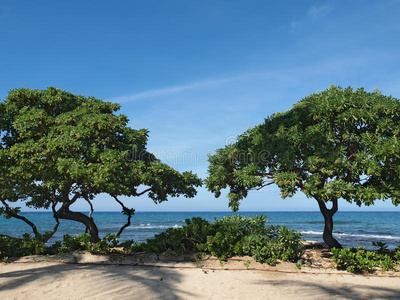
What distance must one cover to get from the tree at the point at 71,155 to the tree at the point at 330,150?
11.2 feet

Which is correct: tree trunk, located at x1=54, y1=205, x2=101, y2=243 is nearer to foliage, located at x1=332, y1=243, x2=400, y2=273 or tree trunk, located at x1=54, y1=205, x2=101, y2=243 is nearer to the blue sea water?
foliage, located at x1=332, y1=243, x2=400, y2=273

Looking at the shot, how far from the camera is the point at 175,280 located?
27.5ft

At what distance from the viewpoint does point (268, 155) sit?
12336 millimetres

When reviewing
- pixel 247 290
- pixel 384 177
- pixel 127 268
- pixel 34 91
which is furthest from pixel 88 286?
pixel 384 177

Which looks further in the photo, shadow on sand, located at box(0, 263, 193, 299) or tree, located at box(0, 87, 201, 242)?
tree, located at box(0, 87, 201, 242)

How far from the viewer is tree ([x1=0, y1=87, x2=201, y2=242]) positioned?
35.0 ft

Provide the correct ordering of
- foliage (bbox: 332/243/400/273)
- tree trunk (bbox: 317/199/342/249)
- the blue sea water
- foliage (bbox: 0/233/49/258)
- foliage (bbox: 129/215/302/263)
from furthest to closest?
the blue sea water < tree trunk (bbox: 317/199/342/249) < foliage (bbox: 0/233/49/258) < foliage (bbox: 129/215/302/263) < foliage (bbox: 332/243/400/273)

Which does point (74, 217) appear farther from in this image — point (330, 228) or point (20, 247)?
point (330, 228)

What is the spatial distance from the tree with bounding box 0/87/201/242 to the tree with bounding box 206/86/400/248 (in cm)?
341

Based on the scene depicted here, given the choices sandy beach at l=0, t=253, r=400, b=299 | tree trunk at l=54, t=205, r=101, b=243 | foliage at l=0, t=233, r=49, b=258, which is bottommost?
sandy beach at l=0, t=253, r=400, b=299

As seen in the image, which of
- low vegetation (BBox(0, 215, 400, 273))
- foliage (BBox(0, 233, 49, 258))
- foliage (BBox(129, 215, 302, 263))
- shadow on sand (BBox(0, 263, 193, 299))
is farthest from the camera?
foliage (BBox(0, 233, 49, 258))

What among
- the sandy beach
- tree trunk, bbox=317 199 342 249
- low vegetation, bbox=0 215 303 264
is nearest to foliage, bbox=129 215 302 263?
low vegetation, bbox=0 215 303 264

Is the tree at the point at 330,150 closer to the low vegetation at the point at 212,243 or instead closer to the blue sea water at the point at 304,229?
the low vegetation at the point at 212,243

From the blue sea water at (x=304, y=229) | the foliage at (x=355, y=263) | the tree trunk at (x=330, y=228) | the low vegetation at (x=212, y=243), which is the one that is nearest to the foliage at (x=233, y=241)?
the low vegetation at (x=212, y=243)
